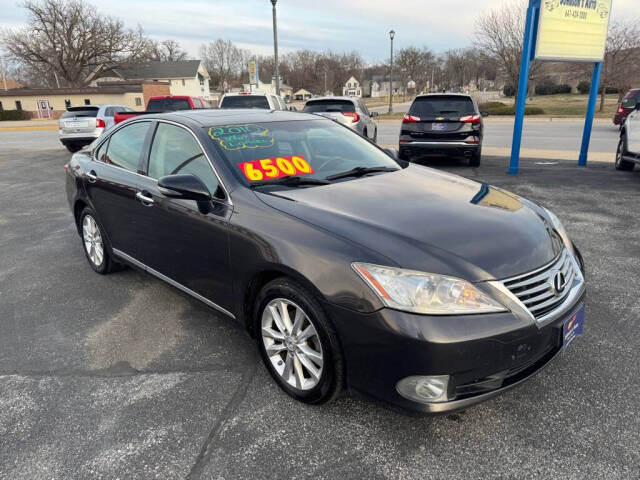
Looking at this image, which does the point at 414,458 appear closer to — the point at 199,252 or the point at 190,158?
the point at 199,252

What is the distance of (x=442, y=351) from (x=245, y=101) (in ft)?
39.3

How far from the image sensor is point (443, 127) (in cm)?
1030

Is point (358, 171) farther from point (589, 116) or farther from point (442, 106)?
point (589, 116)

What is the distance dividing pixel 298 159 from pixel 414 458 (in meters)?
2.05

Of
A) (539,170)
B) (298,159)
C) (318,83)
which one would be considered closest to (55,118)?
(539,170)

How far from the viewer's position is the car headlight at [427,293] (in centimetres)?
212

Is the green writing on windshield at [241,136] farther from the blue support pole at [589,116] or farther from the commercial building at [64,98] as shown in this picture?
the commercial building at [64,98]

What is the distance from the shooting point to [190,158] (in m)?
3.30

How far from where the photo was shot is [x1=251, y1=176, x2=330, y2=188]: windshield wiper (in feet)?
9.89

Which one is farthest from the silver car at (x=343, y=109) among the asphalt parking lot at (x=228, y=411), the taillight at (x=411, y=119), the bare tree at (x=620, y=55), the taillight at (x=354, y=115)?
the bare tree at (x=620, y=55)

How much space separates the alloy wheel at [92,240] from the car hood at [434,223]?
98.8 inches

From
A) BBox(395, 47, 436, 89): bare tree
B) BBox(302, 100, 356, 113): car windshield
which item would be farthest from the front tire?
BBox(395, 47, 436, 89): bare tree

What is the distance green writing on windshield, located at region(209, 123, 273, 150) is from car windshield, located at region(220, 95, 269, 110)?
9821 mm

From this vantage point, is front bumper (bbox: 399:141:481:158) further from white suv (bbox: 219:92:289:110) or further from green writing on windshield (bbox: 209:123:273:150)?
green writing on windshield (bbox: 209:123:273:150)
